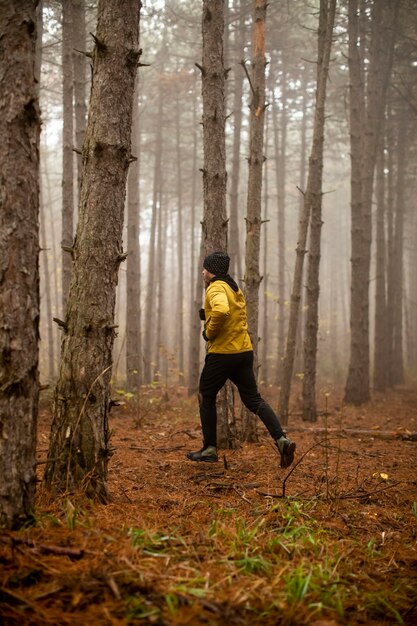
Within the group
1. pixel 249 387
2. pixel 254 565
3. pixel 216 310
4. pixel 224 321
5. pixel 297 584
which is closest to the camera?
pixel 297 584

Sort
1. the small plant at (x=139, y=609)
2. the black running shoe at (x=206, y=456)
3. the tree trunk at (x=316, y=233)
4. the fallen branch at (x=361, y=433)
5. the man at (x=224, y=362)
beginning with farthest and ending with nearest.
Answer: the tree trunk at (x=316, y=233) < the fallen branch at (x=361, y=433) < the black running shoe at (x=206, y=456) < the man at (x=224, y=362) < the small plant at (x=139, y=609)

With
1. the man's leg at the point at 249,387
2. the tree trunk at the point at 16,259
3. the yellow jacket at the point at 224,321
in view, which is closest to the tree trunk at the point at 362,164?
the man's leg at the point at 249,387

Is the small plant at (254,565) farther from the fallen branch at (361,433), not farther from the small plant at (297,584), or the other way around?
the fallen branch at (361,433)

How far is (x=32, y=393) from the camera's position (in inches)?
110

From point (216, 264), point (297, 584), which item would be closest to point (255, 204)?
point (216, 264)

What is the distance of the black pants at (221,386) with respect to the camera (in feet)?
16.3

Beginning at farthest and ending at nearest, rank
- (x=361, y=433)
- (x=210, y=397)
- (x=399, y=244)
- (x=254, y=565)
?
1. (x=399, y=244)
2. (x=361, y=433)
3. (x=210, y=397)
4. (x=254, y=565)

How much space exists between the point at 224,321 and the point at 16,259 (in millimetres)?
2618

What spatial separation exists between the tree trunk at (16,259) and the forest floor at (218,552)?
363 millimetres

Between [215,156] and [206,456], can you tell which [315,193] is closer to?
[215,156]

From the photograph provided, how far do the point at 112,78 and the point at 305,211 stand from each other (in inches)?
229

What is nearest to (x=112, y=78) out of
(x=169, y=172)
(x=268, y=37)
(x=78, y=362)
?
(x=78, y=362)

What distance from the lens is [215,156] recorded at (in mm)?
6133

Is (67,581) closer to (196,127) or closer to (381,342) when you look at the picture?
(381,342)
